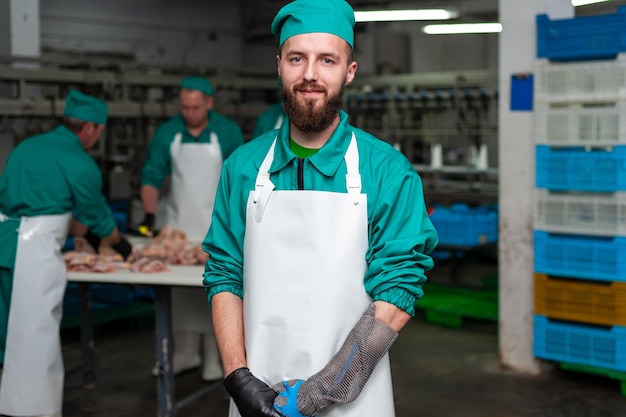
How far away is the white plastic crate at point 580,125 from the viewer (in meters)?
4.74

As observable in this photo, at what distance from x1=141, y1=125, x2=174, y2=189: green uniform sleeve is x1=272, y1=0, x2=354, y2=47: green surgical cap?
3534mm

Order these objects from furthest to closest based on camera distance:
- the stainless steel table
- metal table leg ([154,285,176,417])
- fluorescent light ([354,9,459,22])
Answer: fluorescent light ([354,9,459,22]) → metal table leg ([154,285,176,417]) → the stainless steel table

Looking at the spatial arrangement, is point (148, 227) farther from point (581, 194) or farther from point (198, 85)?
point (581, 194)

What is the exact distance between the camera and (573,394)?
502 cm

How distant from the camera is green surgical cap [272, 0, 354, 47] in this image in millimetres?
2096

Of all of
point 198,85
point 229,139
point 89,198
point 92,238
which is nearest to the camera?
point 89,198

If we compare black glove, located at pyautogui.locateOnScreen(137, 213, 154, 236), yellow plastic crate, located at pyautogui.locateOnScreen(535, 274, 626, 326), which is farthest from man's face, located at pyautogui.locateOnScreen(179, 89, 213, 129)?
yellow plastic crate, located at pyautogui.locateOnScreen(535, 274, 626, 326)

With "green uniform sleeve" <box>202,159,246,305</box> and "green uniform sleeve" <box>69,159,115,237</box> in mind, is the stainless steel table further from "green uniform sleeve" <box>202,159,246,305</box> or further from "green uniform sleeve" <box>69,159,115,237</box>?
"green uniform sleeve" <box>202,159,246,305</box>

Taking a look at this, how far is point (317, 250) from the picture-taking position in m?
2.14

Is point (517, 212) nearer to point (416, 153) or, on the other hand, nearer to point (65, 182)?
point (65, 182)

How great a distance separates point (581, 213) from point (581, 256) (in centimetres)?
26

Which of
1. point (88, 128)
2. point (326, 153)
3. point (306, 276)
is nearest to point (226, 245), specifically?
point (306, 276)

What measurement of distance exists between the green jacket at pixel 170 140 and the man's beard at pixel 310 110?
3.46 m

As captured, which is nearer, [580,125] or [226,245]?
[226,245]
